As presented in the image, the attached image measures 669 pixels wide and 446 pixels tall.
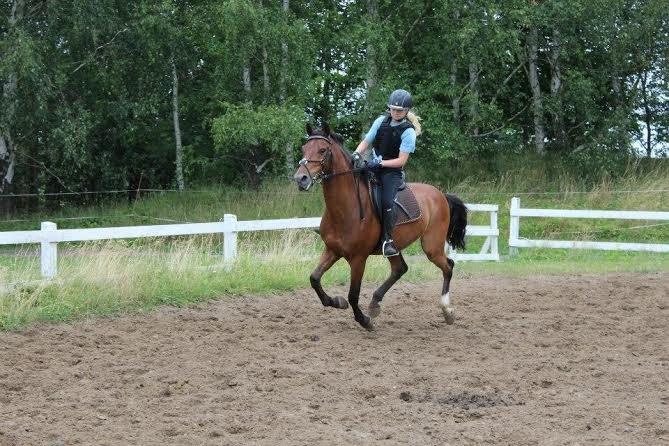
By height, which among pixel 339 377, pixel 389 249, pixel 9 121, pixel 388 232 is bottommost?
pixel 339 377

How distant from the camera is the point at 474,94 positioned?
1029 inches

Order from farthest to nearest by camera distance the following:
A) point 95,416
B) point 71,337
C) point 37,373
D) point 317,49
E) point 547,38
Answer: point 547,38, point 317,49, point 71,337, point 37,373, point 95,416

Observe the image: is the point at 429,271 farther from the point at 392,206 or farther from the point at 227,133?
the point at 227,133

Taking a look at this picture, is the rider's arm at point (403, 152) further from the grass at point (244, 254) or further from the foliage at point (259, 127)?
the foliage at point (259, 127)

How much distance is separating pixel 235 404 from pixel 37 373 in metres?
1.92

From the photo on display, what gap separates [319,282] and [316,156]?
4.61 feet

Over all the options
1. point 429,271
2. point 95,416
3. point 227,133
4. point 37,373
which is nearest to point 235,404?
point 95,416

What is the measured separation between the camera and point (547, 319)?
10.2 m

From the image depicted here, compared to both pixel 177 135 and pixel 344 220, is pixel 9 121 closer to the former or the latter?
pixel 177 135

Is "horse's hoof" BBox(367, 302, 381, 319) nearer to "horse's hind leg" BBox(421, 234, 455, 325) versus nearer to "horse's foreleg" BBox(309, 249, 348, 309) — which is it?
"horse's foreleg" BBox(309, 249, 348, 309)

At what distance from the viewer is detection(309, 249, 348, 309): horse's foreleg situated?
940 centimetres

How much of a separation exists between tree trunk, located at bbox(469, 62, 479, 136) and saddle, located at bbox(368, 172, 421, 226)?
54.0 ft

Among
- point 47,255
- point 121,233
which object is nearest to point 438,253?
point 121,233

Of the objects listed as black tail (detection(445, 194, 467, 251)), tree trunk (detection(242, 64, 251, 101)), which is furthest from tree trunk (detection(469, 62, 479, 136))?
black tail (detection(445, 194, 467, 251))
